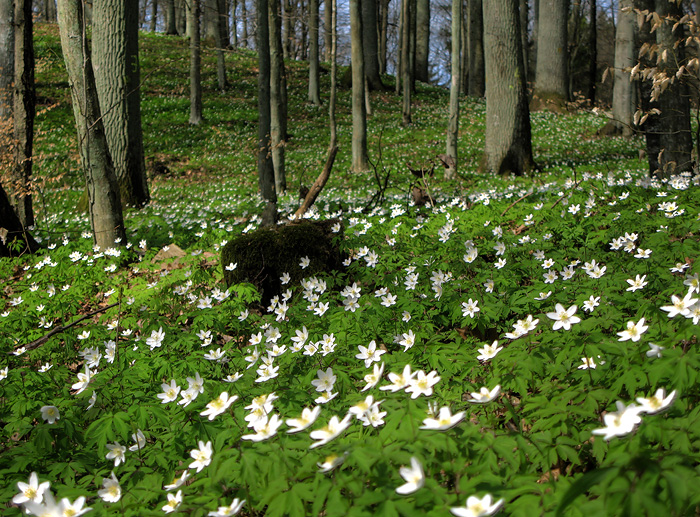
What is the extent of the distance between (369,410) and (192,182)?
12.1m

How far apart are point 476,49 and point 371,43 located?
553 centimetres

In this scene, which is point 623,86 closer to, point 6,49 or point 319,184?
point 319,184

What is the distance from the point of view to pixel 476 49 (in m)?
23.8

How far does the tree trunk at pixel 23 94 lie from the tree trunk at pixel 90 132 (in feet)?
5.74

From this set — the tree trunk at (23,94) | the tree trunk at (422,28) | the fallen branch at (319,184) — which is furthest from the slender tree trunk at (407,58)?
the tree trunk at (23,94)

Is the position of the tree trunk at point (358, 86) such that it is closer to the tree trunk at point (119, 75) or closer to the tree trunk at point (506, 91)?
the tree trunk at point (506, 91)

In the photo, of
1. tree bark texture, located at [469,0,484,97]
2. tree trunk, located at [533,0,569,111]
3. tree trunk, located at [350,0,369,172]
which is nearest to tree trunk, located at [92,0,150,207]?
tree trunk, located at [350,0,369,172]

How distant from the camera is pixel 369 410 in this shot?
1620 mm

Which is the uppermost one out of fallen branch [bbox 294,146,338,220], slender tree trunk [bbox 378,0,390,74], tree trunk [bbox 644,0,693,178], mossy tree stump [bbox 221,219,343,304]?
slender tree trunk [bbox 378,0,390,74]

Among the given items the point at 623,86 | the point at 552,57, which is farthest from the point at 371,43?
the point at 623,86

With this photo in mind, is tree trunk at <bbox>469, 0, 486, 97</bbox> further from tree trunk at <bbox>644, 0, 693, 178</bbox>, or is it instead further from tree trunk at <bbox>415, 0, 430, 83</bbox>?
tree trunk at <bbox>644, 0, 693, 178</bbox>

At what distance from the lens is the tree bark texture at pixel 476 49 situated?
2223 centimetres

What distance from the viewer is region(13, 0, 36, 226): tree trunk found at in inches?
258

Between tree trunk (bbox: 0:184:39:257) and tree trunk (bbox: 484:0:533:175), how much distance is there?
767 centimetres
